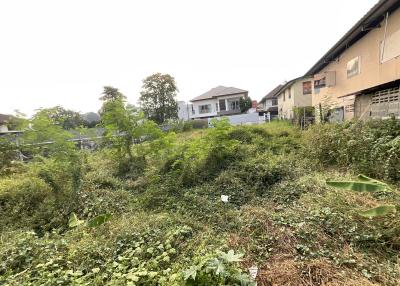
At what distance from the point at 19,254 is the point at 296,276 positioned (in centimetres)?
377

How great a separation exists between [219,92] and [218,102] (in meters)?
1.61

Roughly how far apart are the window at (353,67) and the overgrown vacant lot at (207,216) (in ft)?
15.4

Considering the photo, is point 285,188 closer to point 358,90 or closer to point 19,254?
point 19,254

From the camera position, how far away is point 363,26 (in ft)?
27.3

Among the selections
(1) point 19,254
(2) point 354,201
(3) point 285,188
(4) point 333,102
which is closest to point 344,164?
(3) point 285,188

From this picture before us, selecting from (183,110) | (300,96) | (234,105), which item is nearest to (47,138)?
(300,96)

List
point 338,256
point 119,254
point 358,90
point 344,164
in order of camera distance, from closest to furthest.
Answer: point 338,256 < point 119,254 < point 344,164 < point 358,90

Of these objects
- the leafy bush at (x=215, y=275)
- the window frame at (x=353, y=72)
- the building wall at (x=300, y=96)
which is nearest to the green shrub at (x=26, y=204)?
the leafy bush at (x=215, y=275)

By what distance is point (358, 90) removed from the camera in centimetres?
995

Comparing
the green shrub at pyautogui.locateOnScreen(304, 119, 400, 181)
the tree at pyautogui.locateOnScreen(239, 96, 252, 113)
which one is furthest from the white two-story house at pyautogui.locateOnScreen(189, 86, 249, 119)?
the green shrub at pyautogui.locateOnScreen(304, 119, 400, 181)

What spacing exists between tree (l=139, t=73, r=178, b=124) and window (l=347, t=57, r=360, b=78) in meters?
20.6

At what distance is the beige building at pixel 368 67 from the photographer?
738 centimetres

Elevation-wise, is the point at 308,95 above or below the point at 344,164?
above

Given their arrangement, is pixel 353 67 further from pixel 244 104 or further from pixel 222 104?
pixel 222 104
